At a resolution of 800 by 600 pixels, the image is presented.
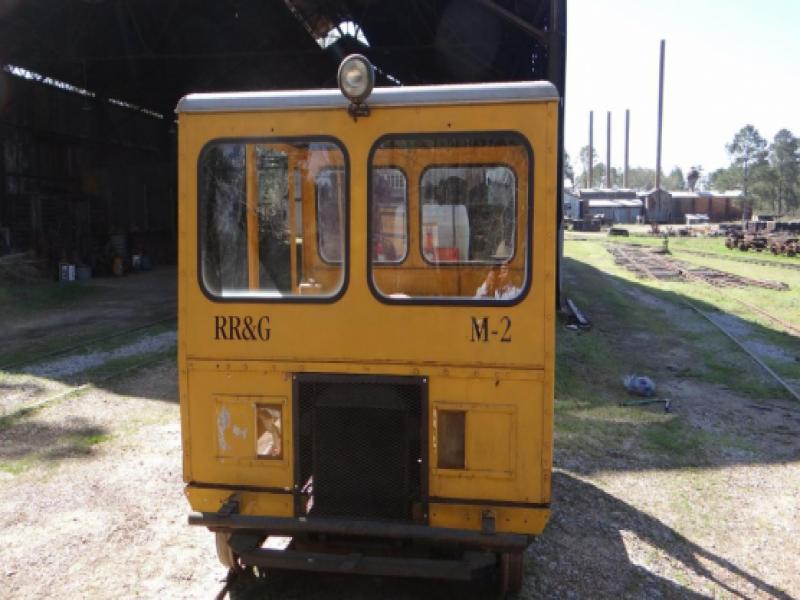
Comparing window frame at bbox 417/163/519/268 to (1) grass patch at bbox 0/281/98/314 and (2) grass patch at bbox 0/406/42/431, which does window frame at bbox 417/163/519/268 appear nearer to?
(2) grass patch at bbox 0/406/42/431

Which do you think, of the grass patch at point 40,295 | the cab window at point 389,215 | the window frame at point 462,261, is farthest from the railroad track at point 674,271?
the cab window at point 389,215

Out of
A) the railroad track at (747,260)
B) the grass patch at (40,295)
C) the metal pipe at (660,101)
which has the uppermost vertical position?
the metal pipe at (660,101)

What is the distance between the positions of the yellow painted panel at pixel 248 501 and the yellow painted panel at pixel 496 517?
81cm

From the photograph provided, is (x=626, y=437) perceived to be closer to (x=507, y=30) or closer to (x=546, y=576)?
(x=546, y=576)

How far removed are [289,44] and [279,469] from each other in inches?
656

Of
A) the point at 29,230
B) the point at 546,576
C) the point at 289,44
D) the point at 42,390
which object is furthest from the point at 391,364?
the point at 29,230

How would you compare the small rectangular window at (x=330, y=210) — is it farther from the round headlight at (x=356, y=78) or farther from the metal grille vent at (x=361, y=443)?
the metal grille vent at (x=361, y=443)

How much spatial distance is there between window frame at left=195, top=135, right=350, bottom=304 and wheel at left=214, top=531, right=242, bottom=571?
4.67 ft

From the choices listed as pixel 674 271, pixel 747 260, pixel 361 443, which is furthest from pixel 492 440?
pixel 747 260

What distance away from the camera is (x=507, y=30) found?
1605cm

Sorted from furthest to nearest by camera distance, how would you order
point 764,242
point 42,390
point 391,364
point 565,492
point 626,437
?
point 764,242, point 42,390, point 626,437, point 565,492, point 391,364

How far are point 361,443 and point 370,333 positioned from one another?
1.96 ft

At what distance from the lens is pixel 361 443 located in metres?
3.57

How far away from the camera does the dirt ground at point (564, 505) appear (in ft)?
13.8
